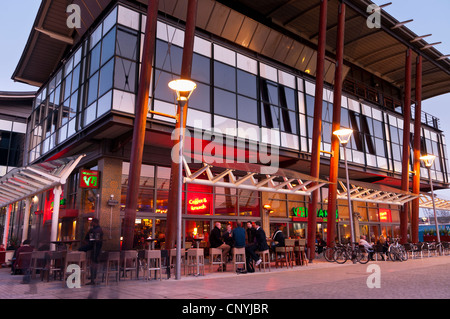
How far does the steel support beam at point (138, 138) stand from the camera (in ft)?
40.5

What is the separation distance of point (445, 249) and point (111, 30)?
25231mm

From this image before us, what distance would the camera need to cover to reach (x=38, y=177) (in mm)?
13211

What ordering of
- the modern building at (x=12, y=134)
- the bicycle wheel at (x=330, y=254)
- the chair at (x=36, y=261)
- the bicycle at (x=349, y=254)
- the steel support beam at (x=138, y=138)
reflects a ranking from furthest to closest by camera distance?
1. the modern building at (x=12, y=134)
2. the bicycle wheel at (x=330, y=254)
3. the bicycle at (x=349, y=254)
4. the steel support beam at (x=138, y=138)
5. the chair at (x=36, y=261)

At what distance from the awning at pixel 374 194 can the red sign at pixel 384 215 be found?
6.32 meters

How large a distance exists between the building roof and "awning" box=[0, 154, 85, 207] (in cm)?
799

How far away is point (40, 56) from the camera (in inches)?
894

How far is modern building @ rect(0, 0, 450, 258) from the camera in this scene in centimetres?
1605

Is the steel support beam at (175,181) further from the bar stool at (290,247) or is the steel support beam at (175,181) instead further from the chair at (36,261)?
the bar stool at (290,247)

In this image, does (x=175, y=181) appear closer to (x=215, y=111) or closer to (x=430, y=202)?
(x=215, y=111)

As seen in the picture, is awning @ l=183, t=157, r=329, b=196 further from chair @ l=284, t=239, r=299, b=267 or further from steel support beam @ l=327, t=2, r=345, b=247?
chair @ l=284, t=239, r=299, b=267

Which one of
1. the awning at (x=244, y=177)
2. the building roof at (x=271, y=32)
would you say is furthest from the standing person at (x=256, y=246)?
the building roof at (x=271, y=32)

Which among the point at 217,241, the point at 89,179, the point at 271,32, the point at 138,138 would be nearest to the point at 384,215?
the point at 271,32

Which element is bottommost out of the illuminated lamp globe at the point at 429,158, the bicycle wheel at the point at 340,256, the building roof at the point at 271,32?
the bicycle wheel at the point at 340,256

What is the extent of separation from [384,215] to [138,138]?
84.9 ft
